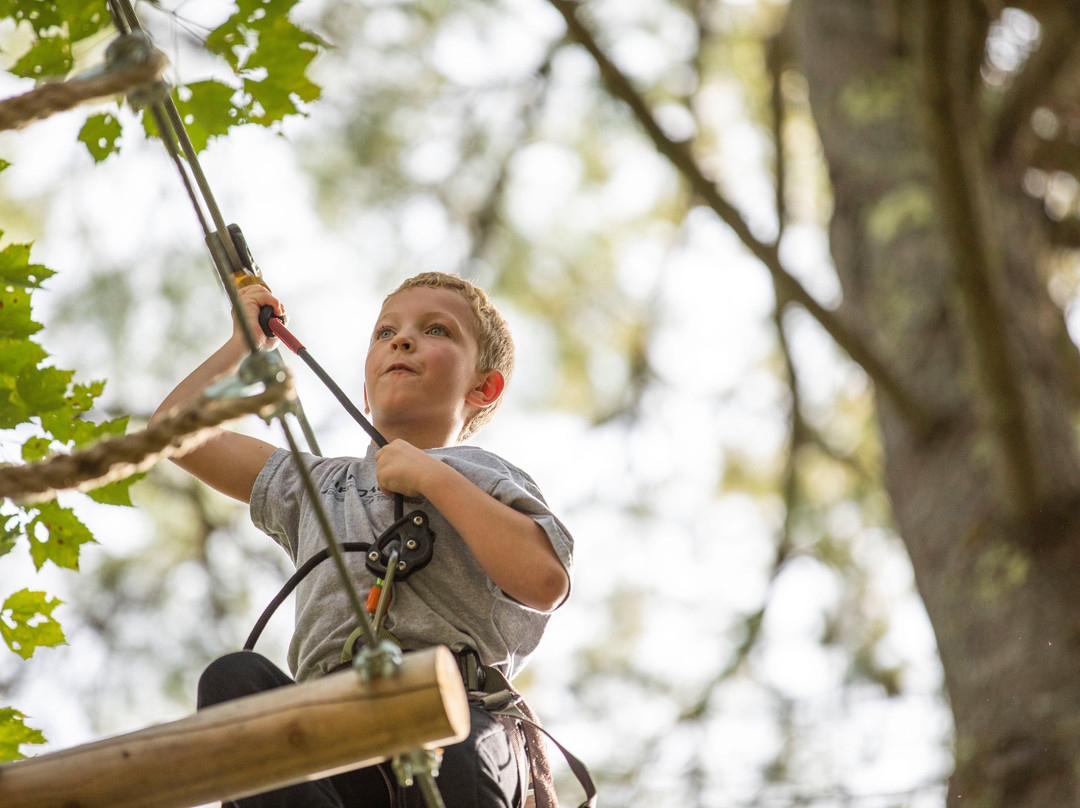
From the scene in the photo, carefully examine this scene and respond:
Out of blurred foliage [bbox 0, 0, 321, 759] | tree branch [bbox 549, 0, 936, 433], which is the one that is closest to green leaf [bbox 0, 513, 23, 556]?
blurred foliage [bbox 0, 0, 321, 759]

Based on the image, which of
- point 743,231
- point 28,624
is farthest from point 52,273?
point 743,231

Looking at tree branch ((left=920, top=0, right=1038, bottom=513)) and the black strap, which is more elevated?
tree branch ((left=920, top=0, right=1038, bottom=513))

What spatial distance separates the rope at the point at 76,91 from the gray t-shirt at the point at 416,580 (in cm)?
77

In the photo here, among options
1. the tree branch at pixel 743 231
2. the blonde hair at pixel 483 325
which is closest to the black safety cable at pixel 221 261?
the blonde hair at pixel 483 325

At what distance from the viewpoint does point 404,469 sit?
1.64 meters

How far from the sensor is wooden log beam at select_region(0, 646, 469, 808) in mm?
1127

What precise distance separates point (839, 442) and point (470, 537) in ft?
12.1

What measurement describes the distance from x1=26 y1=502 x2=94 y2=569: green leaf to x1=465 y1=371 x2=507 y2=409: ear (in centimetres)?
71

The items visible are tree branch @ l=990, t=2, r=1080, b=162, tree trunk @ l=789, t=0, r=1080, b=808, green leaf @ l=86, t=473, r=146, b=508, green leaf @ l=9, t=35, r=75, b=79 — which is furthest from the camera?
tree branch @ l=990, t=2, r=1080, b=162

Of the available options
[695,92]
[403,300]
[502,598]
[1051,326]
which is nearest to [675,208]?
[695,92]

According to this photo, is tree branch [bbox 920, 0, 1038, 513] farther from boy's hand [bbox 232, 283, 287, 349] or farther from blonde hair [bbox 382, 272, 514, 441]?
boy's hand [bbox 232, 283, 287, 349]

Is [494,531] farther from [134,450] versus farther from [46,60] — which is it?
[46,60]

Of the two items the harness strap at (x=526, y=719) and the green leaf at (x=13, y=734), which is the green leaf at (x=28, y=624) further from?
the harness strap at (x=526, y=719)

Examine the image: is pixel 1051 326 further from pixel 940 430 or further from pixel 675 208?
pixel 675 208
